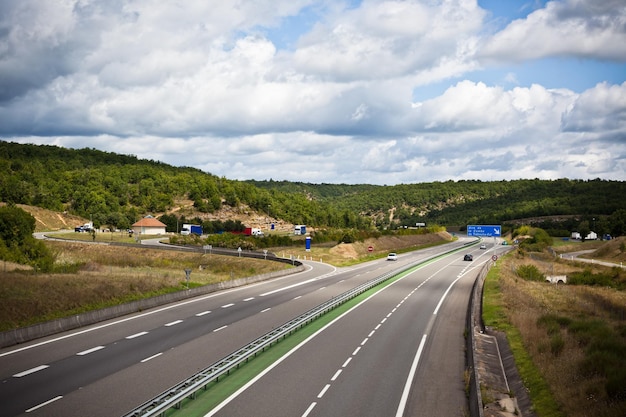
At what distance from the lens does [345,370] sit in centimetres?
2350

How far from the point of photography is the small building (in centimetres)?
15800

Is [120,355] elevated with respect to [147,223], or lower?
lower

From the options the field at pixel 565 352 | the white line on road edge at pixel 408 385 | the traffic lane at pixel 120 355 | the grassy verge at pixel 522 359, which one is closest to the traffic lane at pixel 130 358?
the traffic lane at pixel 120 355

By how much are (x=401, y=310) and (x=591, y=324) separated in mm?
12277

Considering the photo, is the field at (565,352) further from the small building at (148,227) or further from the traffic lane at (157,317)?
the small building at (148,227)

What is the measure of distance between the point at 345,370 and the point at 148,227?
143335 millimetres

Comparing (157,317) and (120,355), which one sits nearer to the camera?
(120,355)

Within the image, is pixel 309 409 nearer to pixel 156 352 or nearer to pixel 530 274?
pixel 156 352

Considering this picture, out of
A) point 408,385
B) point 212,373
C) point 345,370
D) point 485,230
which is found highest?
point 485,230

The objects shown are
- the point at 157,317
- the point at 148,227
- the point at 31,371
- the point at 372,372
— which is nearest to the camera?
the point at 31,371

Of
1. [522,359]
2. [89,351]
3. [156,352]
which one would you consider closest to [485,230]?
[522,359]

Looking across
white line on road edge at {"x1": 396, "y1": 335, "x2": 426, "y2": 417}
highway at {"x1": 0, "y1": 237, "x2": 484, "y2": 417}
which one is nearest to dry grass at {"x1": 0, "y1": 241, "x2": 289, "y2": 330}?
highway at {"x1": 0, "y1": 237, "x2": 484, "y2": 417}

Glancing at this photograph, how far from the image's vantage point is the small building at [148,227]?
158000 mm

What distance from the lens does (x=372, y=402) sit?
19469 mm
